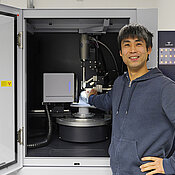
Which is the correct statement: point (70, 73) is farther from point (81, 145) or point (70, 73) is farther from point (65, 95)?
point (81, 145)

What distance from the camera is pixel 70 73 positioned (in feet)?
6.42

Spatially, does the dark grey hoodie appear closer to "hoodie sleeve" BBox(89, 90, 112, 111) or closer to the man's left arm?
the man's left arm

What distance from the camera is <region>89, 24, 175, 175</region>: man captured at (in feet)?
3.29

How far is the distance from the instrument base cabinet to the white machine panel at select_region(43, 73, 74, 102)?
671 millimetres

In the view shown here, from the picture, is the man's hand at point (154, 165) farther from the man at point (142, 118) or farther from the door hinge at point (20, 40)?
the door hinge at point (20, 40)

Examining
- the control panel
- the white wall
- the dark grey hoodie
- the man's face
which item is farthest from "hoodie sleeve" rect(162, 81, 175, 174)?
the white wall

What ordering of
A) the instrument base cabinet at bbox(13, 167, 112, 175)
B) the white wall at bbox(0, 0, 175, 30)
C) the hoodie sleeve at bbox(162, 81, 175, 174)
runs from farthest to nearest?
the white wall at bbox(0, 0, 175, 30) → the instrument base cabinet at bbox(13, 167, 112, 175) → the hoodie sleeve at bbox(162, 81, 175, 174)

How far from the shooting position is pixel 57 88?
1.93 m

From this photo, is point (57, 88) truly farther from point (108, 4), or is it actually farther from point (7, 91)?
point (108, 4)

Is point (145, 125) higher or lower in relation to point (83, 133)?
higher

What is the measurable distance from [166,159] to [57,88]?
1188mm

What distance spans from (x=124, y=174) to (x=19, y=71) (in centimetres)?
87

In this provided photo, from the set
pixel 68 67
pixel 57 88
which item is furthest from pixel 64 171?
pixel 68 67

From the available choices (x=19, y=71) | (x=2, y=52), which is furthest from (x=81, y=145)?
(x=2, y=52)
